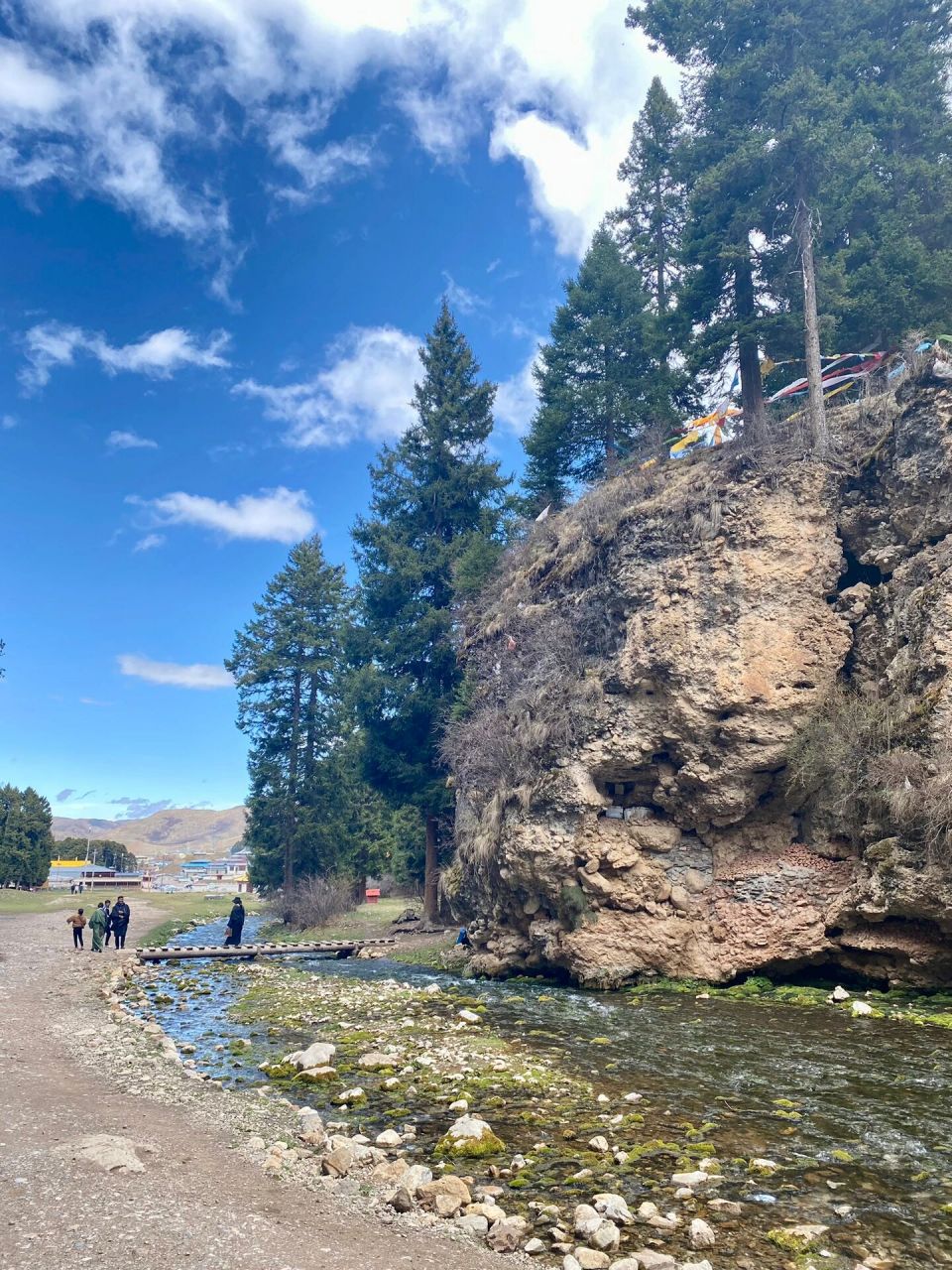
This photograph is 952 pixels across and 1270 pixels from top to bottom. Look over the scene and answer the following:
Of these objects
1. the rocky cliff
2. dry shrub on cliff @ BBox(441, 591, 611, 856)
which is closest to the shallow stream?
the rocky cliff

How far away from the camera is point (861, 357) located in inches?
1102

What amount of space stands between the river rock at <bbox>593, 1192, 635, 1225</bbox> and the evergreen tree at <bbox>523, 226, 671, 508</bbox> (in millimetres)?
30595

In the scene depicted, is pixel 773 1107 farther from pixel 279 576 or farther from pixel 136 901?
pixel 136 901

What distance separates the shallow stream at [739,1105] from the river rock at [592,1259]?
88 centimetres

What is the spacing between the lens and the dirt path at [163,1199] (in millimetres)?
5652

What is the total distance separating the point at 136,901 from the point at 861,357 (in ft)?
206

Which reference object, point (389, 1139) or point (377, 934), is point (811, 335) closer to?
point (389, 1139)

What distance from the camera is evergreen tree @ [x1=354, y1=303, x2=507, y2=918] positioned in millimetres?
34281

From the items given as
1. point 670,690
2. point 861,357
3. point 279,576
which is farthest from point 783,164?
point 279,576

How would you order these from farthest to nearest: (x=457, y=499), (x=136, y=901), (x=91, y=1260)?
(x=136, y=901)
(x=457, y=499)
(x=91, y=1260)

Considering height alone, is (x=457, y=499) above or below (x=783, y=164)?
below

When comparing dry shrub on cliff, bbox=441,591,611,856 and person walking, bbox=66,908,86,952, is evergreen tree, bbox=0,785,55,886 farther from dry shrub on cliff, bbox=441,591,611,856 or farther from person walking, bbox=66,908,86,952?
dry shrub on cliff, bbox=441,591,611,856

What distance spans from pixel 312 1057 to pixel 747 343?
1005 inches

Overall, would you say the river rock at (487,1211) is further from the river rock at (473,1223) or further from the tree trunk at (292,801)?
the tree trunk at (292,801)
